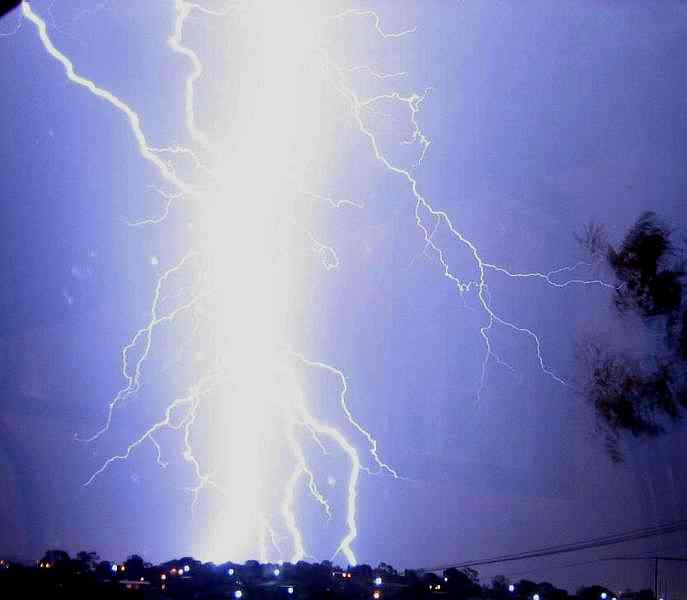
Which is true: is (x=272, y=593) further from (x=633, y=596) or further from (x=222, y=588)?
(x=633, y=596)

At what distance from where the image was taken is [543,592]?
7.79 meters

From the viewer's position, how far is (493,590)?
7.62m

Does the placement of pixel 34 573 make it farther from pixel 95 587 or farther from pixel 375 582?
pixel 375 582

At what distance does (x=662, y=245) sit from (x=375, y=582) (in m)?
4.29

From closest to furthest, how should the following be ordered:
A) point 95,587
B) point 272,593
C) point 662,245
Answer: point 95,587 < point 272,593 < point 662,245

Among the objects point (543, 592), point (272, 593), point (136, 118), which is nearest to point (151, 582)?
point (272, 593)

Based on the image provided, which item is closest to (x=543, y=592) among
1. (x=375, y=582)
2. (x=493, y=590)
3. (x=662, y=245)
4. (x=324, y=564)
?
(x=493, y=590)

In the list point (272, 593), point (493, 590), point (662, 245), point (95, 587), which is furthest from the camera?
point (662, 245)

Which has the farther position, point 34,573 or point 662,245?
point 662,245

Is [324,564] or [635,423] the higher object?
[635,423]

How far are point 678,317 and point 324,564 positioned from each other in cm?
428

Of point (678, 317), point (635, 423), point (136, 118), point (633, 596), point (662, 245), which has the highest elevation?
point (136, 118)

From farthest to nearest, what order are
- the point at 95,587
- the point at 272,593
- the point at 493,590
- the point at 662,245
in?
the point at 662,245, the point at 493,590, the point at 272,593, the point at 95,587

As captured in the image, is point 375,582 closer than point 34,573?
No
